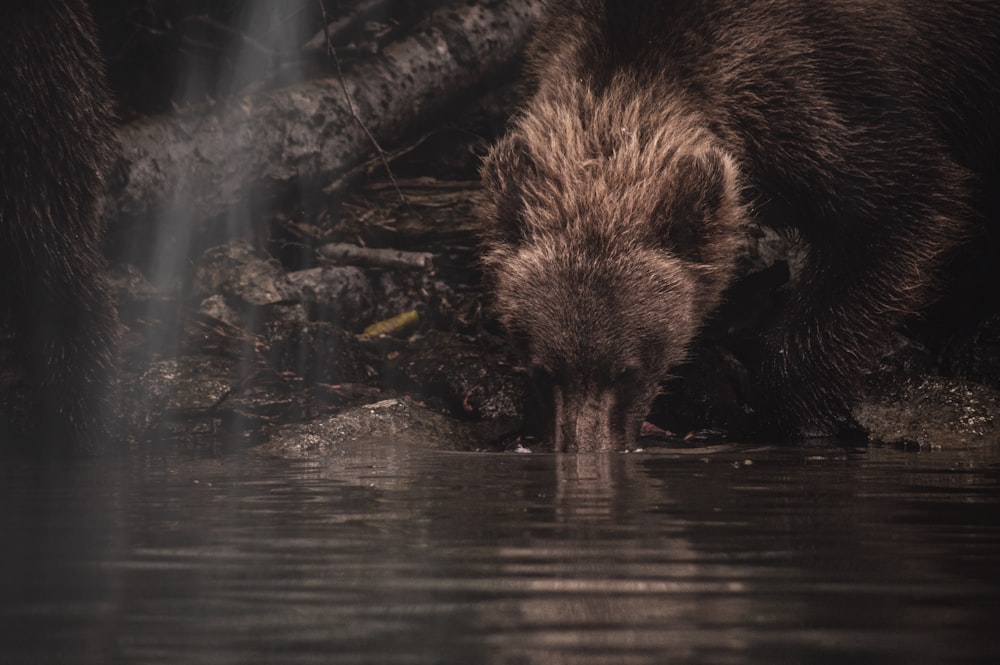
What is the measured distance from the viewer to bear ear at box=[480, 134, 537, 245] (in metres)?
6.72

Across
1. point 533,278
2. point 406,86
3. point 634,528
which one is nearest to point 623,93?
point 533,278

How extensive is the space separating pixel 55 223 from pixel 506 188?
2.32m

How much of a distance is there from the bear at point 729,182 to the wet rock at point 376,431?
20.0 inches

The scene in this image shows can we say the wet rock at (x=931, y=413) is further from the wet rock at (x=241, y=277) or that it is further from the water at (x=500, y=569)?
the wet rock at (x=241, y=277)

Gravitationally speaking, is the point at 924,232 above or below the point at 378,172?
below

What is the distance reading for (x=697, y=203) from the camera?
6.61 m

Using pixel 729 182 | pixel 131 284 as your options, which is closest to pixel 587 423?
pixel 729 182

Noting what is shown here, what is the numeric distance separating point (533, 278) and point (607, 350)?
0.53m

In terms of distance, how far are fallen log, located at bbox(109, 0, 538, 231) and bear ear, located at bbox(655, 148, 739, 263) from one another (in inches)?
72.7

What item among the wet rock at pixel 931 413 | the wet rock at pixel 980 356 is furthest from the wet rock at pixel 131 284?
the wet rock at pixel 980 356

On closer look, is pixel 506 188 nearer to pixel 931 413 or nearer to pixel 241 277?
pixel 241 277

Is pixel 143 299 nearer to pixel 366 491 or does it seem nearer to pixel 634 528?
pixel 366 491

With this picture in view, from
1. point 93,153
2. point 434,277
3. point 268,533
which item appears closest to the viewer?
point 268,533

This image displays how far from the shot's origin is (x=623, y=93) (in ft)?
22.7
